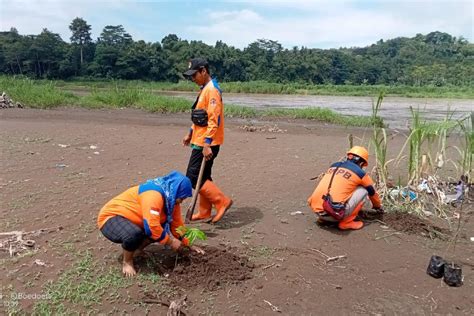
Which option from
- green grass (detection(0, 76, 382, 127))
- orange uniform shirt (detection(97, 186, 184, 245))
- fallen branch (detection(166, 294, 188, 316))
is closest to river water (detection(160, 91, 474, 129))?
green grass (detection(0, 76, 382, 127))

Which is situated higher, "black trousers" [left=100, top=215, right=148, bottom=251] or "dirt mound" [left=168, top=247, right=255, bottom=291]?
"black trousers" [left=100, top=215, right=148, bottom=251]

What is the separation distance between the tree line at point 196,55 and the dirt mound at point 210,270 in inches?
1708

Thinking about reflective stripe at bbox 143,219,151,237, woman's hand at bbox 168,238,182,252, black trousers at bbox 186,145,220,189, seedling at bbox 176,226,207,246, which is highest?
black trousers at bbox 186,145,220,189

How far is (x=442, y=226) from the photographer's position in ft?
15.5

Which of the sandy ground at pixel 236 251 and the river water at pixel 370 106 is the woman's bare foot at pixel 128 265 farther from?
the river water at pixel 370 106

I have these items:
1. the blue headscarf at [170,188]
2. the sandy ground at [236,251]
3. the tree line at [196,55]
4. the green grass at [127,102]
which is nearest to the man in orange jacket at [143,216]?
the blue headscarf at [170,188]

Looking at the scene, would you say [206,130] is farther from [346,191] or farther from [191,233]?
[346,191]

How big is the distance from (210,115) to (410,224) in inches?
98.2

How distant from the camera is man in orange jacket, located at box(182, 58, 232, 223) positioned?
438 centimetres

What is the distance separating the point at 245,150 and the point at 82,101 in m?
10.2

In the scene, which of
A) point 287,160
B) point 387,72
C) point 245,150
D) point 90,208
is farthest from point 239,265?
point 387,72

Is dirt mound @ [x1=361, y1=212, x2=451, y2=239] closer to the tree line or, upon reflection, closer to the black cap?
the black cap

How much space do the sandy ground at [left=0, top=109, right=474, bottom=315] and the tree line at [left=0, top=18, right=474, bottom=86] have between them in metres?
40.3

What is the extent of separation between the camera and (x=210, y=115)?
14.4ft
